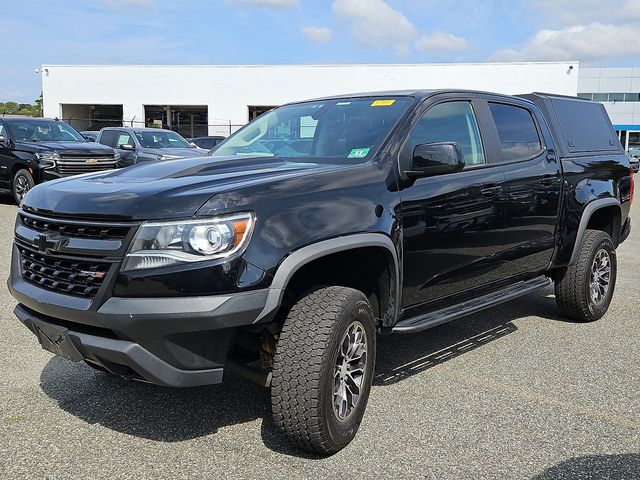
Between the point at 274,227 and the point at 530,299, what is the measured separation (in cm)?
450

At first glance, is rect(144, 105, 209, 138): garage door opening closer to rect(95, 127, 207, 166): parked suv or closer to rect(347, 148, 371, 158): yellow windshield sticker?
rect(95, 127, 207, 166): parked suv

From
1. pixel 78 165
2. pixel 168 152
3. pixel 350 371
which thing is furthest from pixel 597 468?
pixel 168 152

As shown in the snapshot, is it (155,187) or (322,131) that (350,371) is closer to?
(155,187)

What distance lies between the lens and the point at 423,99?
4105mm

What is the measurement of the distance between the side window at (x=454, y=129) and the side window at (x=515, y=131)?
31 centimetres

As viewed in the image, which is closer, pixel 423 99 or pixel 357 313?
pixel 357 313

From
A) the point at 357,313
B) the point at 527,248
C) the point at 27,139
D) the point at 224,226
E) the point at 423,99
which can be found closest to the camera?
the point at 224,226

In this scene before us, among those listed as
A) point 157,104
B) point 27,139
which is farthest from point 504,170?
point 157,104

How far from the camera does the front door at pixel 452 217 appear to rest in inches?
148

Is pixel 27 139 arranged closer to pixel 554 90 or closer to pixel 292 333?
pixel 292 333

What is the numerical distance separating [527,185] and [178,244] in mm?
2916

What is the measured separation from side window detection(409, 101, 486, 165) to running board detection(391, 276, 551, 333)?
38.1 inches

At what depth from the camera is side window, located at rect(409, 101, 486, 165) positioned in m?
4.05

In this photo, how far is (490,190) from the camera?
433 cm
